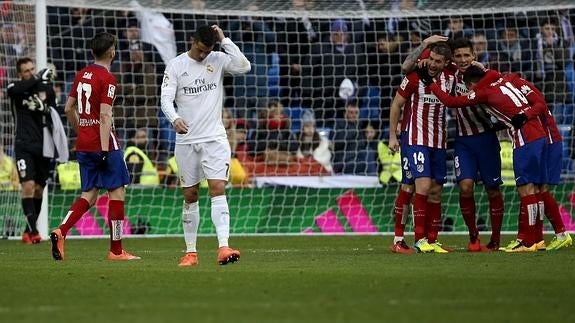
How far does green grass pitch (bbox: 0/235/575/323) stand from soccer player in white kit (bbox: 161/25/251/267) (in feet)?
2.07

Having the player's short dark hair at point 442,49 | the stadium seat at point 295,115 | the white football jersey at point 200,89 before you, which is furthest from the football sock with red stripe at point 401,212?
the stadium seat at point 295,115

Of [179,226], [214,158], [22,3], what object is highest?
[22,3]

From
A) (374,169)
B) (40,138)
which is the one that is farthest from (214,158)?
(374,169)

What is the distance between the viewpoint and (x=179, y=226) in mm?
19125

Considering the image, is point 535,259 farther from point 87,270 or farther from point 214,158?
point 87,270

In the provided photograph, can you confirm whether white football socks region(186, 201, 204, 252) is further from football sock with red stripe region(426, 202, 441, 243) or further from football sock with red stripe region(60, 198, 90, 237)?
football sock with red stripe region(426, 202, 441, 243)

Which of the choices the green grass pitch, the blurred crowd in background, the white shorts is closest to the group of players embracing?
the green grass pitch

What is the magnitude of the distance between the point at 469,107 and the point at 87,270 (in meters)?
4.74

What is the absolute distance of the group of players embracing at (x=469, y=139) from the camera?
526 inches

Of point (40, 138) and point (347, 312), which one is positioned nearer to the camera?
point (347, 312)

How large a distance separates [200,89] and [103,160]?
1647 mm

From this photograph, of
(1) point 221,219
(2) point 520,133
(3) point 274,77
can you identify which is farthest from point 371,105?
(1) point 221,219

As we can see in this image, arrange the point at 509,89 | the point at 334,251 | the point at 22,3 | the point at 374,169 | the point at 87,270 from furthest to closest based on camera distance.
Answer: the point at 374,169, the point at 22,3, the point at 334,251, the point at 509,89, the point at 87,270

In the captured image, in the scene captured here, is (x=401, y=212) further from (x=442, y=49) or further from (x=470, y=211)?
(x=442, y=49)
